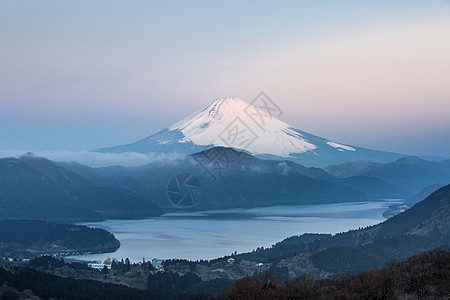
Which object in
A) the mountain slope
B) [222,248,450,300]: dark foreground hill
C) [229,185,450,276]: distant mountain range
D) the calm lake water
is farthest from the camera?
the mountain slope

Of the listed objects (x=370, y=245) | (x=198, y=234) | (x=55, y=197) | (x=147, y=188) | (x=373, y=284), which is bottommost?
(x=198, y=234)

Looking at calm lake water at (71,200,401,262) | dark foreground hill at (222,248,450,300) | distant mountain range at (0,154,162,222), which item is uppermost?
distant mountain range at (0,154,162,222)

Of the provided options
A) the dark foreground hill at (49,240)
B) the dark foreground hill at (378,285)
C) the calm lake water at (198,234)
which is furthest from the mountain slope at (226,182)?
the dark foreground hill at (378,285)

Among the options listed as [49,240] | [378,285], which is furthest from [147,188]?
[378,285]

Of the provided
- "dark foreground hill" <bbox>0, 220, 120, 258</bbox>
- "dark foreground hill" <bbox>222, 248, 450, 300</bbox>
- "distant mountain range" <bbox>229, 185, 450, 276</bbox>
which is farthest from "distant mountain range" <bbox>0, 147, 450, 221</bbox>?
"dark foreground hill" <bbox>222, 248, 450, 300</bbox>

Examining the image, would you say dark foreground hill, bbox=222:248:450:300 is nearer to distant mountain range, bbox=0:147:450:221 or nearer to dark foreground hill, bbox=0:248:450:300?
dark foreground hill, bbox=0:248:450:300

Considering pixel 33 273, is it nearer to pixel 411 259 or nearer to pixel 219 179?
pixel 411 259

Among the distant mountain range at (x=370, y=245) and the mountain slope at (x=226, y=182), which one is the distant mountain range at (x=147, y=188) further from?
the distant mountain range at (x=370, y=245)

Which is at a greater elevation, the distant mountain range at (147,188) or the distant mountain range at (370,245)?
the distant mountain range at (147,188)

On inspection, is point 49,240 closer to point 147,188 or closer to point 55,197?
point 55,197
